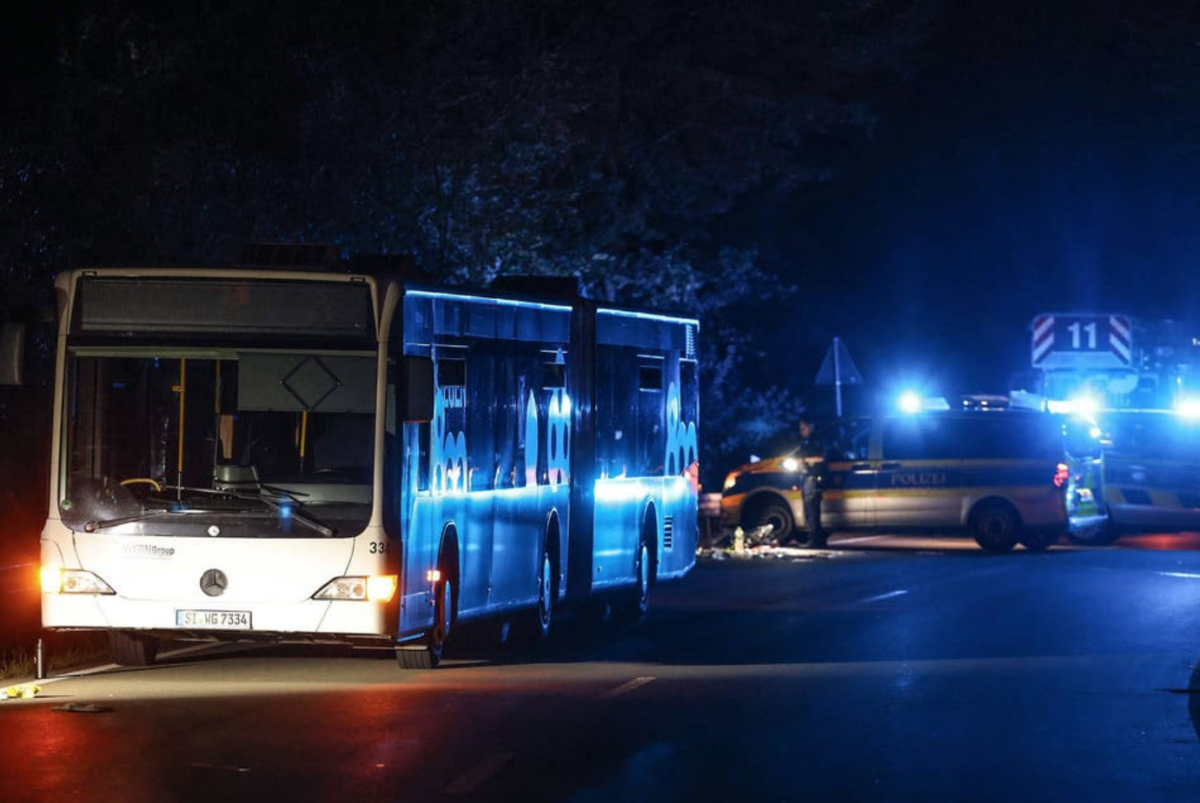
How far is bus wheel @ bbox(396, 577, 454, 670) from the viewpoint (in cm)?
1692

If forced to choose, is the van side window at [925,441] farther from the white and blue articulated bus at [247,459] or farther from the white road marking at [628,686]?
the white and blue articulated bus at [247,459]

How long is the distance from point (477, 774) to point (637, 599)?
10.6 metres

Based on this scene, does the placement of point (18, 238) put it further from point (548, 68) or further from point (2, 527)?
point (548, 68)

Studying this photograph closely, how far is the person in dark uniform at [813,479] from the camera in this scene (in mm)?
33562

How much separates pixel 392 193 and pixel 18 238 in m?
6.61

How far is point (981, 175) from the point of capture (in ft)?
212

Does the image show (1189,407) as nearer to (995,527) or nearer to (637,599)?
(995,527)

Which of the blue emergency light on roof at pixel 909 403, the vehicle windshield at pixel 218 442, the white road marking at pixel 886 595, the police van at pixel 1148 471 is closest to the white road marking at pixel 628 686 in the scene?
the vehicle windshield at pixel 218 442

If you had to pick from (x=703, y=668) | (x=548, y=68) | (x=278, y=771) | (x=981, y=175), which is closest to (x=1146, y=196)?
(x=981, y=175)

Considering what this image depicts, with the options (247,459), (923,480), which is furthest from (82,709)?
(923,480)

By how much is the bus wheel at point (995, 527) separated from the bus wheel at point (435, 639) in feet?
56.9

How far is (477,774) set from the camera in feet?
38.8

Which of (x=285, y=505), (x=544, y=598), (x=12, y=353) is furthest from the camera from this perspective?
(x=544, y=598)

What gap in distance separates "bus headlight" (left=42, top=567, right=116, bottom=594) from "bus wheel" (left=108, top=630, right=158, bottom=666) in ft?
A: 3.64
